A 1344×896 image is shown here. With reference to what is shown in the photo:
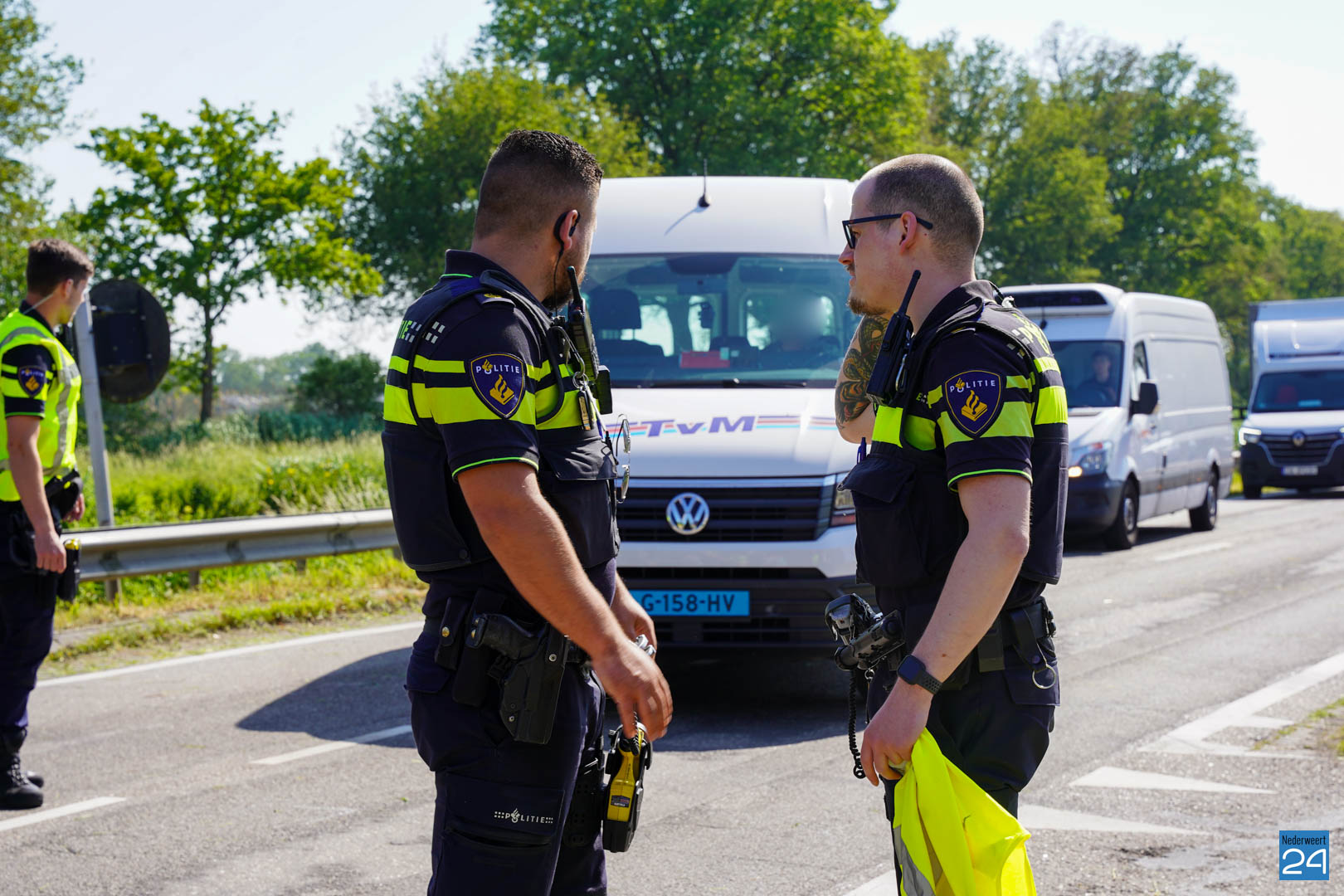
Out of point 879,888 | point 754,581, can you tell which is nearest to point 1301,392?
point 754,581

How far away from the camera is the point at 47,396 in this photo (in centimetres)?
532

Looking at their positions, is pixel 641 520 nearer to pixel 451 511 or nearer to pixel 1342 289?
pixel 451 511

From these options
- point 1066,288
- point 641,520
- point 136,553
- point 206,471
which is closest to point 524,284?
point 641,520

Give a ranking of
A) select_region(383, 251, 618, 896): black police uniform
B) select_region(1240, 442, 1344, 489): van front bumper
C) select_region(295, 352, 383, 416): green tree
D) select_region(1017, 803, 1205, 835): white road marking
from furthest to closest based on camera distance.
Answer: select_region(295, 352, 383, 416): green tree
select_region(1240, 442, 1344, 489): van front bumper
select_region(1017, 803, 1205, 835): white road marking
select_region(383, 251, 618, 896): black police uniform

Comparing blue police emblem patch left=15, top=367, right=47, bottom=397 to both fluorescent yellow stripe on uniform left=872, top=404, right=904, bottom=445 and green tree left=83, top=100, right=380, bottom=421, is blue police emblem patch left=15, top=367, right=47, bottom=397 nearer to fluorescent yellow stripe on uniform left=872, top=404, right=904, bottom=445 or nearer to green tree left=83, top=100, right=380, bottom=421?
fluorescent yellow stripe on uniform left=872, top=404, right=904, bottom=445

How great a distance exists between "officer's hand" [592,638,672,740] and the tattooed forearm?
3.97ft

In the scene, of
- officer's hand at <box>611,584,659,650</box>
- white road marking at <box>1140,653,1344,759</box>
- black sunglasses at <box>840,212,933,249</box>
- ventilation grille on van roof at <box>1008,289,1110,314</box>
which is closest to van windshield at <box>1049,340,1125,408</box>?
ventilation grille on van roof at <box>1008,289,1110,314</box>

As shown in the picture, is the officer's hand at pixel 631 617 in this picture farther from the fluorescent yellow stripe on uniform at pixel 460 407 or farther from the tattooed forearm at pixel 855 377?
the tattooed forearm at pixel 855 377

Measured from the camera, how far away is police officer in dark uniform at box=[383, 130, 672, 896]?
8.38ft

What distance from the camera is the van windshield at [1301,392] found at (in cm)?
2219

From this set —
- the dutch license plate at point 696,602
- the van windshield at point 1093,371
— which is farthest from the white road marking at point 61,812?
the van windshield at point 1093,371

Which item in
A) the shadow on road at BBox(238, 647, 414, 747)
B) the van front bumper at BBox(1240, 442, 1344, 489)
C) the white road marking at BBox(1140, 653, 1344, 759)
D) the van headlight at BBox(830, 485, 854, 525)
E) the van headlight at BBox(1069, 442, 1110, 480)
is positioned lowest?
the van front bumper at BBox(1240, 442, 1344, 489)

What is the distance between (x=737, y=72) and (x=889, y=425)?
3872 cm

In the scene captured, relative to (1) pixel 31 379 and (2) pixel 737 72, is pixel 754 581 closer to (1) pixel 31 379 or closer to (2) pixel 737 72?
(1) pixel 31 379
